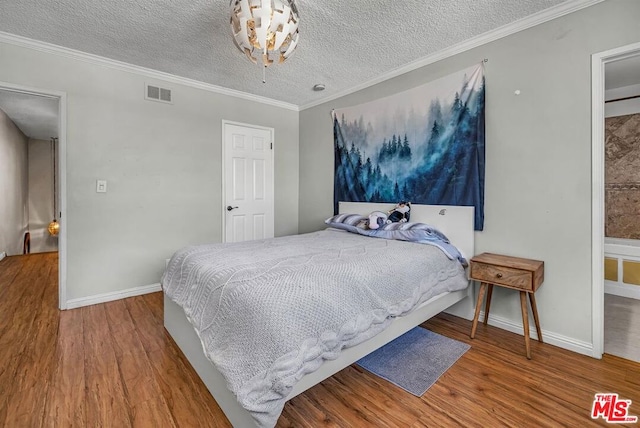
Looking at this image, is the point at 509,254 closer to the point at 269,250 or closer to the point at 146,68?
the point at 269,250

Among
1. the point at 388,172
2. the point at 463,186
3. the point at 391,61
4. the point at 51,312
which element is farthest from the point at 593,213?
the point at 51,312

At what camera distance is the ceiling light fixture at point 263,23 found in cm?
162

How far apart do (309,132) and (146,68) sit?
6.90 feet

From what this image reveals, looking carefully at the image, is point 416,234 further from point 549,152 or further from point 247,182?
point 247,182

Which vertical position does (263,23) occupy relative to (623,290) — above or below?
above

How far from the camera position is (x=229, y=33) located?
2.42m

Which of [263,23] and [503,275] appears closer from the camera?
[263,23]

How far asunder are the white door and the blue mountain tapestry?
106 cm

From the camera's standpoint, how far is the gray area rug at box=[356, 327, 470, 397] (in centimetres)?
176

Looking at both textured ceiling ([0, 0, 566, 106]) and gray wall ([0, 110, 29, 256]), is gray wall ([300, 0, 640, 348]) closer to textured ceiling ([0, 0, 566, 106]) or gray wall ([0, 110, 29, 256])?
textured ceiling ([0, 0, 566, 106])

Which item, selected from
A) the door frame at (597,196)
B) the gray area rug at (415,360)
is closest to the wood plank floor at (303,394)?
the gray area rug at (415,360)

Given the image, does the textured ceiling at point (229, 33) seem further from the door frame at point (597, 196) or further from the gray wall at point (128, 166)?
the door frame at point (597, 196)

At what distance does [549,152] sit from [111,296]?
4.18m

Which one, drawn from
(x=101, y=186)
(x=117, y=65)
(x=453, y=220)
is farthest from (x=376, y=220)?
(x=117, y=65)
